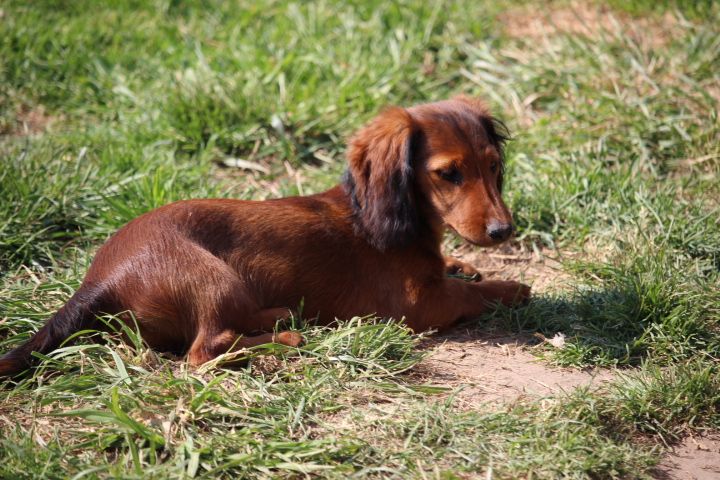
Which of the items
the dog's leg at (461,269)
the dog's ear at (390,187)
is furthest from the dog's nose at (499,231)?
the dog's leg at (461,269)

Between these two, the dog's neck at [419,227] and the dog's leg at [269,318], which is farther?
the dog's neck at [419,227]

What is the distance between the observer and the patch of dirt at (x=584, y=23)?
696cm

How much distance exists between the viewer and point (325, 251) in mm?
4098

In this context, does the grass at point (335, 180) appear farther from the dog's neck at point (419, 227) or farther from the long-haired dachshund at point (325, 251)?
the dog's neck at point (419, 227)

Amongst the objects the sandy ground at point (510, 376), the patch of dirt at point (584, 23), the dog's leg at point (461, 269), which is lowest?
the sandy ground at point (510, 376)

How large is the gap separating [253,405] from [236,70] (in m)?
3.97

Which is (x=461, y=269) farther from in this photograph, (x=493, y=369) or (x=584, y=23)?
(x=584, y=23)

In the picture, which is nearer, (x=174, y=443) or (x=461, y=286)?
(x=174, y=443)

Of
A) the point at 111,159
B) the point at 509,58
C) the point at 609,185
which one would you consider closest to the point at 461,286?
the point at 609,185

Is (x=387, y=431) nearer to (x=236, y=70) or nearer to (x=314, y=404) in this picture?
(x=314, y=404)

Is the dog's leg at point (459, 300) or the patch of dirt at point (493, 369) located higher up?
the dog's leg at point (459, 300)

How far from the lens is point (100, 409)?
3334 mm

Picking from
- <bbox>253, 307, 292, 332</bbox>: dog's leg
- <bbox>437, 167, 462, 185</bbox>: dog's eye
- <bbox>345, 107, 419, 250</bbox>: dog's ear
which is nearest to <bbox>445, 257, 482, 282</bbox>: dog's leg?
<bbox>345, 107, 419, 250</bbox>: dog's ear

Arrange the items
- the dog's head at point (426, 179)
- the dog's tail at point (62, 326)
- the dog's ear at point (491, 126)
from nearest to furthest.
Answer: the dog's tail at point (62, 326)
the dog's head at point (426, 179)
the dog's ear at point (491, 126)
